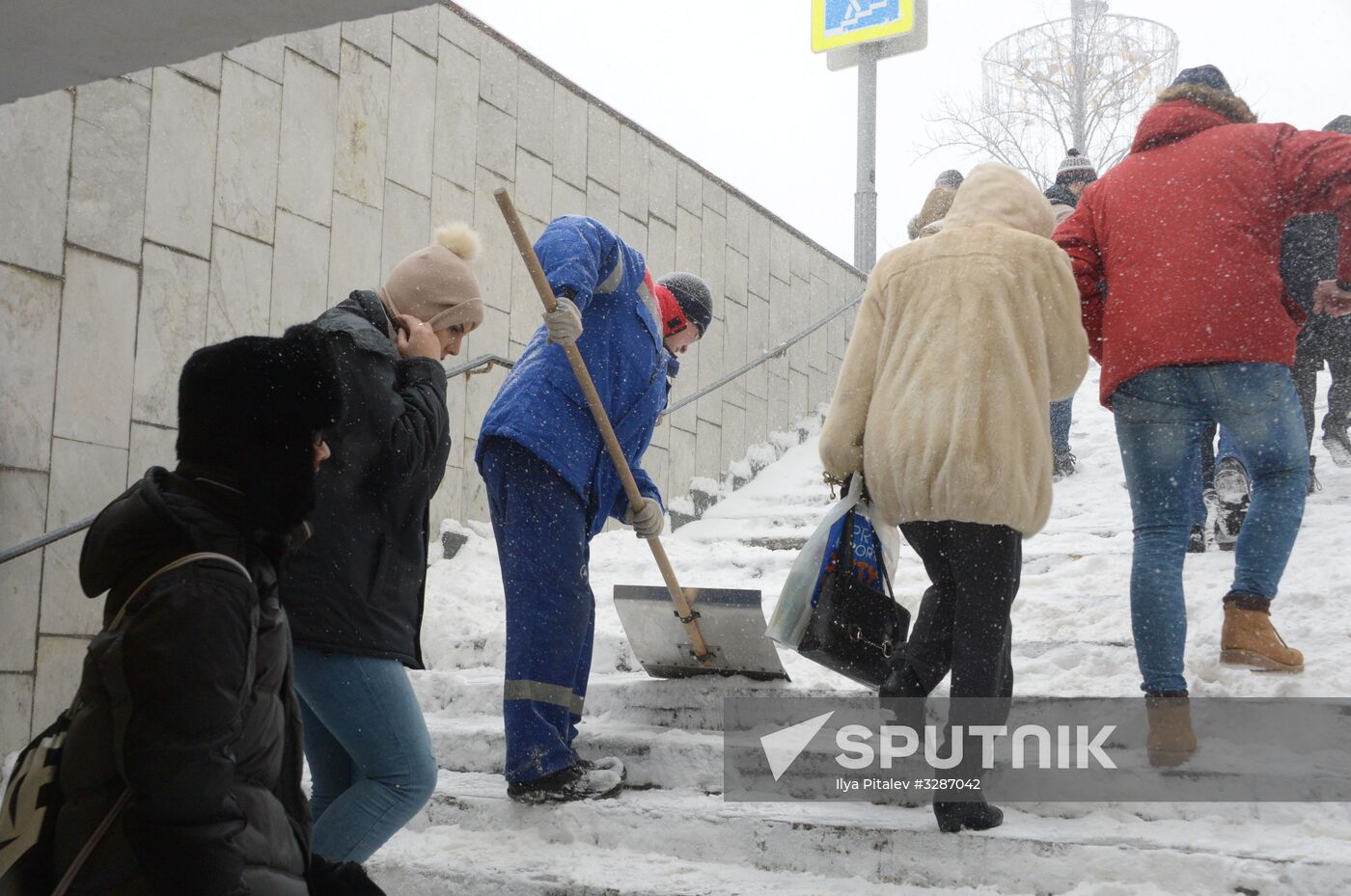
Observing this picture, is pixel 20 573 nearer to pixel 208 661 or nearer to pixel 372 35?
pixel 208 661

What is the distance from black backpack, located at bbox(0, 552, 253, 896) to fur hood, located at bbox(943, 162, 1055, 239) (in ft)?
7.04

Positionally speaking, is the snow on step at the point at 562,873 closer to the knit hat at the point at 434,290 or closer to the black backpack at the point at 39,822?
the knit hat at the point at 434,290

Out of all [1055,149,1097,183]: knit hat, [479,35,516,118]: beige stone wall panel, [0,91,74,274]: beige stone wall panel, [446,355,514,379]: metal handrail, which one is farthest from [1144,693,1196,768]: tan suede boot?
[479,35,516,118]: beige stone wall panel

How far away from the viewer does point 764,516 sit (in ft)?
22.4

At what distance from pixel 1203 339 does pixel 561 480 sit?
5.60ft

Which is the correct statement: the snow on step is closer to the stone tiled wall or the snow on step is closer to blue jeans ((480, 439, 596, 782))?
blue jeans ((480, 439, 596, 782))

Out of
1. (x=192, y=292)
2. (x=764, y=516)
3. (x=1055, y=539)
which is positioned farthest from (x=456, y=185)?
(x=1055, y=539)

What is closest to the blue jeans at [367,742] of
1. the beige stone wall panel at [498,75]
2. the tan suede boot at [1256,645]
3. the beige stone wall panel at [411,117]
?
the tan suede boot at [1256,645]

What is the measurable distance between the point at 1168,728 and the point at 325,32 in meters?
4.38

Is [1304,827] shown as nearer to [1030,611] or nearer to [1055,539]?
[1030,611]

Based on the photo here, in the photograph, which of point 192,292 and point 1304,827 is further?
point 192,292

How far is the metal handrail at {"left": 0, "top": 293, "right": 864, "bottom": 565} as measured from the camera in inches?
143


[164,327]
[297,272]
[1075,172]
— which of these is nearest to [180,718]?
[164,327]

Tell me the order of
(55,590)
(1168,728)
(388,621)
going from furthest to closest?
(55,590), (1168,728), (388,621)
